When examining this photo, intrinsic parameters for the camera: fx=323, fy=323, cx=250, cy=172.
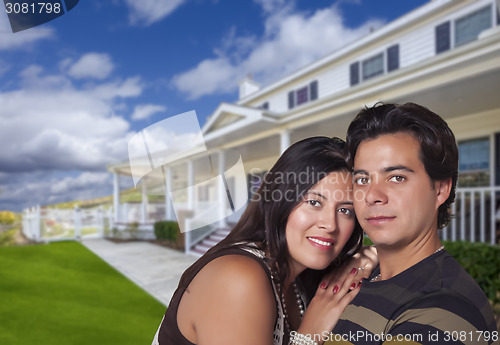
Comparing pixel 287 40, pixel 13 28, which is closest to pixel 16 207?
pixel 13 28

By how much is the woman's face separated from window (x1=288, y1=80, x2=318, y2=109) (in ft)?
30.6

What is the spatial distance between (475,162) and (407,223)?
683 centimetres

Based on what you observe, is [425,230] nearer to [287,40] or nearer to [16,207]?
[16,207]

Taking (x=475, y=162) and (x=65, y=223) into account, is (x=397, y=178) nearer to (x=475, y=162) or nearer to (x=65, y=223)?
(x=475, y=162)

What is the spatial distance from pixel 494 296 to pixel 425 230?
3.83m

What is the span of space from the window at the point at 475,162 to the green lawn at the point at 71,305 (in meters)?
6.12

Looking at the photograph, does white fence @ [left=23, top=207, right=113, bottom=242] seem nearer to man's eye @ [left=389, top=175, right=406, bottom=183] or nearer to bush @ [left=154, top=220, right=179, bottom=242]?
bush @ [left=154, top=220, right=179, bottom=242]

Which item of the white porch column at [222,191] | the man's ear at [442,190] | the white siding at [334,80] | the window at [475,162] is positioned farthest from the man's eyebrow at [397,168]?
the white siding at [334,80]

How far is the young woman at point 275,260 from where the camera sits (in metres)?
0.92

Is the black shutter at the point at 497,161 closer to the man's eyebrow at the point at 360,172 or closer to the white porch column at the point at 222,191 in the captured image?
the white porch column at the point at 222,191

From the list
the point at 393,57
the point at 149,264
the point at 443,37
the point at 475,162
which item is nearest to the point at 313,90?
the point at 393,57

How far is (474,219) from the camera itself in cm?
495

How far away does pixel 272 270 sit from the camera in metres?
1.07

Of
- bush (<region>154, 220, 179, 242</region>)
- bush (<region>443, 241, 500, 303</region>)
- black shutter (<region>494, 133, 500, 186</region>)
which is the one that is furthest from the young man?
bush (<region>154, 220, 179, 242</region>)
